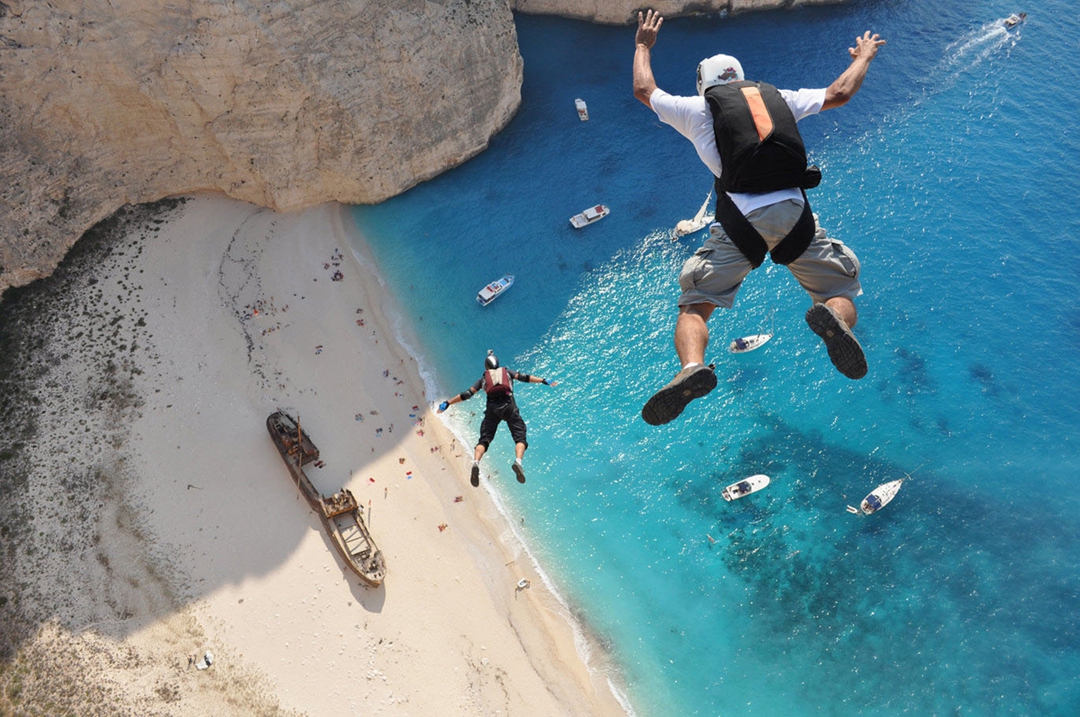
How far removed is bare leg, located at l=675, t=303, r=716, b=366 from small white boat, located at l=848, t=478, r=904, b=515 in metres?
15.5

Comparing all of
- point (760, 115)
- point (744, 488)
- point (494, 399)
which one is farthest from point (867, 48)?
point (744, 488)

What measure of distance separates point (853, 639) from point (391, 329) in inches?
711

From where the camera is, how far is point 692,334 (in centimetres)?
985

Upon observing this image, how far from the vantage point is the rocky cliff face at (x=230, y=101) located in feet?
75.8

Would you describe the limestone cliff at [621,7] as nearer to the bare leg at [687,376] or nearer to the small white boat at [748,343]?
the small white boat at [748,343]

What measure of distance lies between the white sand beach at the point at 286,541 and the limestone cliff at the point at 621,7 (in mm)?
16943

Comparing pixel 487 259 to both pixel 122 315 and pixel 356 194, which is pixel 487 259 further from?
pixel 122 315

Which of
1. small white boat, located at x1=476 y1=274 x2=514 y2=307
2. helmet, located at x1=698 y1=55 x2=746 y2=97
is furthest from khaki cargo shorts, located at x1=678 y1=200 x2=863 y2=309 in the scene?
small white boat, located at x1=476 y1=274 x2=514 y2=307

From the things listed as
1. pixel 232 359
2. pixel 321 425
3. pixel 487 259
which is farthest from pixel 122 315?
pixel 487 259

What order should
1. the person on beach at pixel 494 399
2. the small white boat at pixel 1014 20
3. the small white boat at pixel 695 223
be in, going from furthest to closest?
the small white boat at pixel 1014 20
the small white boat at pixel 695 223
the person on beach at pixel 494 399

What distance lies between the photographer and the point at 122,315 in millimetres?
24625

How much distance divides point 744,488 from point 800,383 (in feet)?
14.9

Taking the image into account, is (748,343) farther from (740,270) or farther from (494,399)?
(740,270)

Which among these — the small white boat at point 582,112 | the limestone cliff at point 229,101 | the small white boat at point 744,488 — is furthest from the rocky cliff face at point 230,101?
the small white boat at point 744,488
